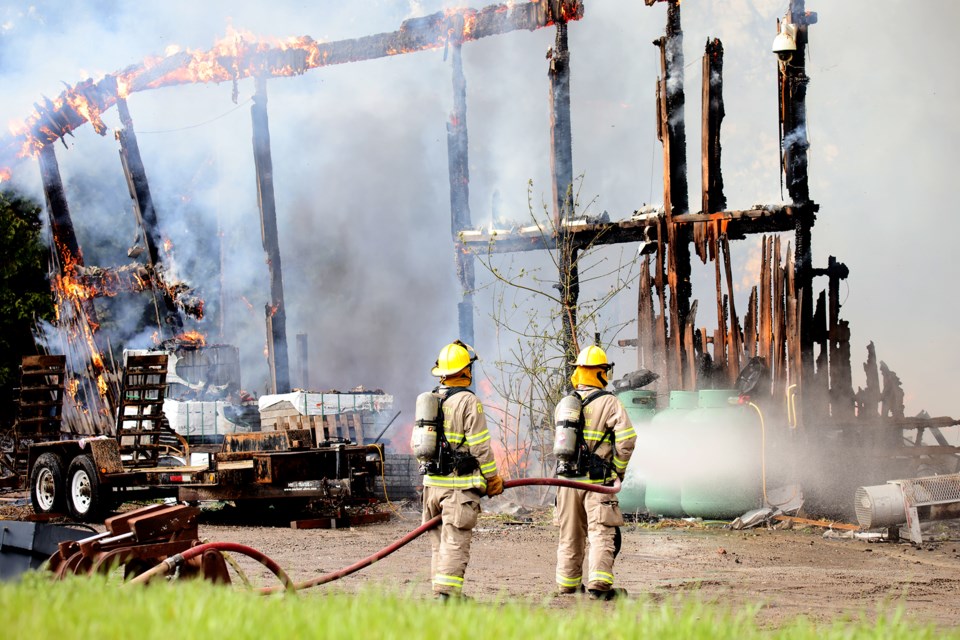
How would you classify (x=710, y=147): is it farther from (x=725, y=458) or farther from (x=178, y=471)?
(x=178, y=471)

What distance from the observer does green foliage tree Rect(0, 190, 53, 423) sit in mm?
24781

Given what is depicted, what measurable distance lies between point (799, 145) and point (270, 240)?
1242 cm

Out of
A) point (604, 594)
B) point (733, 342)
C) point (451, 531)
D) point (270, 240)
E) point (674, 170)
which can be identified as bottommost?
point (604, 594)

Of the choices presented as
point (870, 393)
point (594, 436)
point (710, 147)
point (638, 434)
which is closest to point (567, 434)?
point (594, 436)

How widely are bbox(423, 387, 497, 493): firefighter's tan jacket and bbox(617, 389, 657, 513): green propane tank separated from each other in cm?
636

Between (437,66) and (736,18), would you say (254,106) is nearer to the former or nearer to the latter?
(437,66)

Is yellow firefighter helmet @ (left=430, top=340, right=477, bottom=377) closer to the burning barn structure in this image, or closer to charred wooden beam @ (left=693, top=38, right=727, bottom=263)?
the burning barn structure

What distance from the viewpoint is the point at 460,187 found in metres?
19.5

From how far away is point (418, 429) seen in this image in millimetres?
7848

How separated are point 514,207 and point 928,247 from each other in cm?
749

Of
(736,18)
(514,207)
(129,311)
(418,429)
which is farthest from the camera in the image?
(129,311)

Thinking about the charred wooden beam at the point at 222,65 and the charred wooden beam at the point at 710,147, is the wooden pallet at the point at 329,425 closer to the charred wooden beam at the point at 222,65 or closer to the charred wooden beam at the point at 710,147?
the charred wooden beam at the point at 710,147

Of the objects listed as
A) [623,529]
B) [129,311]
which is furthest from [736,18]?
[129,311]

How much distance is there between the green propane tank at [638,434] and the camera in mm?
13984
